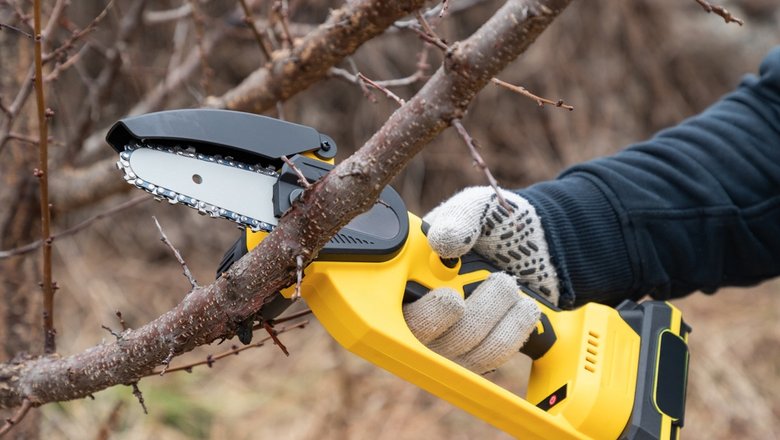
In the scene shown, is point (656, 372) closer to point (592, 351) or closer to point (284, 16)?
point (592, 351)

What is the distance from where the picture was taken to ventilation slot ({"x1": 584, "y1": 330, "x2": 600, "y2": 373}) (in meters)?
1.41

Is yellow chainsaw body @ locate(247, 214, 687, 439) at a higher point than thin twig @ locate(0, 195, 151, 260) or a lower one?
lower

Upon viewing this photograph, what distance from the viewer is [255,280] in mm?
1021

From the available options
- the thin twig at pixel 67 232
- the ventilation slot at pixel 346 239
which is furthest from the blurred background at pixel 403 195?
the ventilation slot at pixel 346 239

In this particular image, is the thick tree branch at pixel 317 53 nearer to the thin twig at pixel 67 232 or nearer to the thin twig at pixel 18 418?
the thin twig at pixel 67 232

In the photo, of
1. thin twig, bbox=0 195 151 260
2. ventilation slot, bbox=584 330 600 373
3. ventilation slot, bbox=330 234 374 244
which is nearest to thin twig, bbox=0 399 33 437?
thin twig, bbox=0 195 151 260

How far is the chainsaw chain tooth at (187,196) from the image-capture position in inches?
40.1

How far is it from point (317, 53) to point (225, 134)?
0.55 meters

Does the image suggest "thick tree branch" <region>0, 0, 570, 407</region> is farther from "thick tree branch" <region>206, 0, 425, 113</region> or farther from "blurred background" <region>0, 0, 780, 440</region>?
"blurred background" <region>0, 0, 780, 440</region>

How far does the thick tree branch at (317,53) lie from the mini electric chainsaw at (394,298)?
0.35m

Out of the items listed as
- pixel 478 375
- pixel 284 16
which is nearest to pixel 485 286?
pixel 478 375

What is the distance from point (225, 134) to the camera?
1057mm

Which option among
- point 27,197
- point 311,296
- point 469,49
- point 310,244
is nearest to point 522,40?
point 469,49

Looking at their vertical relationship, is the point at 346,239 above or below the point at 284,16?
below
